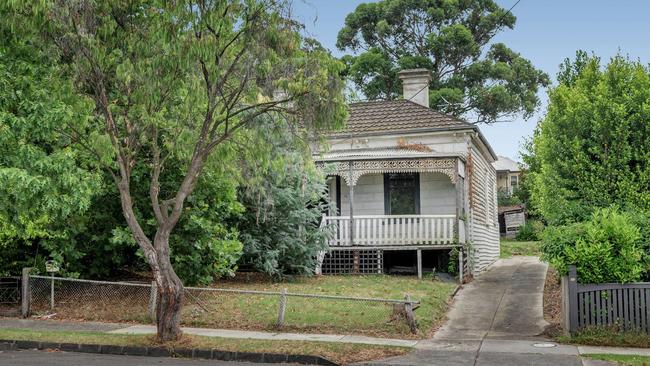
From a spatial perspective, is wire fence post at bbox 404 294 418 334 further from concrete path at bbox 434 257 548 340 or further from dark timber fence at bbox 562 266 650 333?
dark timber fence at bbox 562 266 650 333

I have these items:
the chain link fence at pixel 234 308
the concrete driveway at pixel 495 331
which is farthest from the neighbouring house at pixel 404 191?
the chain link fence at pixel 234 308

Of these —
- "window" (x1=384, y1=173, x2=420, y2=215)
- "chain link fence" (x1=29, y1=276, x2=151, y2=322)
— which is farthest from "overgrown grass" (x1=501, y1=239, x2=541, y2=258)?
"chain link fence" (x1=29, y1=276, x2=151, y2=322)

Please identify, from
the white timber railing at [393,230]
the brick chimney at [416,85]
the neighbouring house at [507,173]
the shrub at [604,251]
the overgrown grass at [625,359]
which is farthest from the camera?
the neighbouring house at [507,173]

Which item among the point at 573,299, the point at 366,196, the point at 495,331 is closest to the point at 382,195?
the point at 366,196

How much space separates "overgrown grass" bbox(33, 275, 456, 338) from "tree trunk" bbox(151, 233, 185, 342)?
2.25 metres

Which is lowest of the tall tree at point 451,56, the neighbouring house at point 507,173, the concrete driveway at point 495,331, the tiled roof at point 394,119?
the concrete driveway at point 495,331

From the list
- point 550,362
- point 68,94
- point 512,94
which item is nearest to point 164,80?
point 68,94

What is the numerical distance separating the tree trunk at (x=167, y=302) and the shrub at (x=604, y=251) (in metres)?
6.75

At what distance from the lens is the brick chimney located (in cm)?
2609

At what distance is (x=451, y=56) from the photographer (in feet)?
152

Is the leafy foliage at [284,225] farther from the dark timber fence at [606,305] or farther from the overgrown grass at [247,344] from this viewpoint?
the dark timber fence at [606,305]

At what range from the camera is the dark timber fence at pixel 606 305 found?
11617 millimetres

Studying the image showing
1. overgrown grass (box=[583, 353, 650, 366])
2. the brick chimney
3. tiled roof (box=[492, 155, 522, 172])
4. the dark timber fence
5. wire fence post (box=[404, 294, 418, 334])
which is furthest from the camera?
tiled roof (box=[492, 155, 522, 172])

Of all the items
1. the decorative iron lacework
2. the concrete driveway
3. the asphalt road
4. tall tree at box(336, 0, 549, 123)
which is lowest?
the asphalt road
